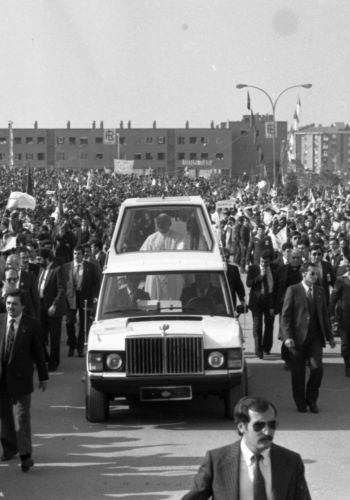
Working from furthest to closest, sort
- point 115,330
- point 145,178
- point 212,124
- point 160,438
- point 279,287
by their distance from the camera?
1. point 212,124
2. point 145,178
3. point 279,287
4. point 115,330
5. point 160,438

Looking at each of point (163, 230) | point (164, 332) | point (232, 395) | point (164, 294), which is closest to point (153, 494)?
point (164, 332)

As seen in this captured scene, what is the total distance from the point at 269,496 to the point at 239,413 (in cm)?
40

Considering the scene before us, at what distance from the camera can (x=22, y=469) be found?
34.0ft

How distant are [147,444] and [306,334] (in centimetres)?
259

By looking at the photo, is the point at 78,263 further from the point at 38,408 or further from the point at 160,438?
the point at 160,438

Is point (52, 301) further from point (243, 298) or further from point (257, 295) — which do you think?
point (257, 295)

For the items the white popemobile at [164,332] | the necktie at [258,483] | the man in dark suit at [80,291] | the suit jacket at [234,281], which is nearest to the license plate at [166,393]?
the white popemobile at [164,332]

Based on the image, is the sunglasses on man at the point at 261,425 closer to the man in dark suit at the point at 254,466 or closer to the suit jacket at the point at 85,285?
the man in dark suit at the point at 254,466

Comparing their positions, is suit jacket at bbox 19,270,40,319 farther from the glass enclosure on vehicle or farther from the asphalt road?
the glass enclosure on vehicle

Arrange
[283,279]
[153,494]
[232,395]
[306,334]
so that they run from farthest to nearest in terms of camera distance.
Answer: [283,279], [306,334], [232,395], [153,494]

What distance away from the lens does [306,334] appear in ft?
43.8

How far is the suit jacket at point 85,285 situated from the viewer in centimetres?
1778

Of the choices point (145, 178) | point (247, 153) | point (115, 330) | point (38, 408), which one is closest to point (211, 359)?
point (115, 330)

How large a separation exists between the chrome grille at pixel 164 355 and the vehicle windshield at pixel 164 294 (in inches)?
33.8
